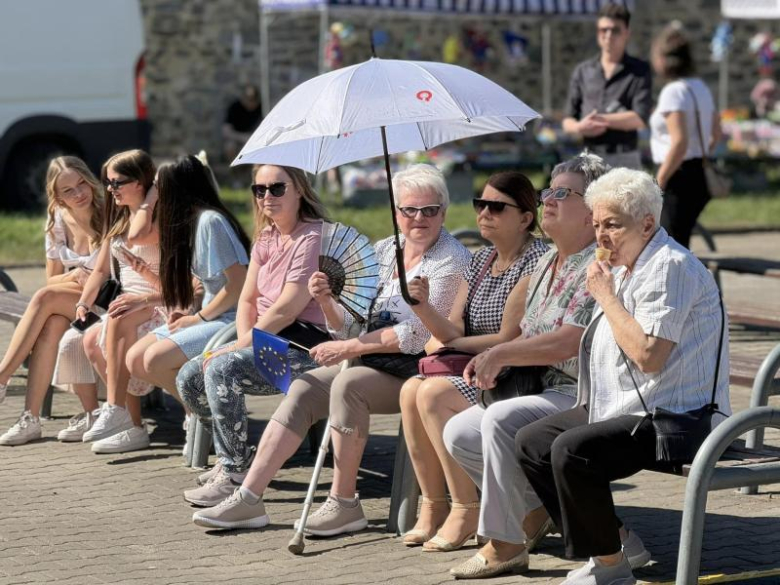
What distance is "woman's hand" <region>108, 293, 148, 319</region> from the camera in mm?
6934

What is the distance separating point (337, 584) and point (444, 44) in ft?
66.7

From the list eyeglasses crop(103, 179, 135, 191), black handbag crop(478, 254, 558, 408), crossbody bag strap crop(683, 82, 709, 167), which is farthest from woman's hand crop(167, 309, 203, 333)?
crossbody bag strap crop(683, 82, 709, 167)

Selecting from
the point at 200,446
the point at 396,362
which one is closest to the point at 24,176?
the point at 200,446

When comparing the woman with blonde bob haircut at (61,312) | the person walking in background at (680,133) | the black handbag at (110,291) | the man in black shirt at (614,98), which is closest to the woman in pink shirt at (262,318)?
the black handbag at (110,291)

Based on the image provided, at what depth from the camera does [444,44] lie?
80.9 feet

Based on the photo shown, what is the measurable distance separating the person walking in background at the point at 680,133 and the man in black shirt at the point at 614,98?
0.45ft

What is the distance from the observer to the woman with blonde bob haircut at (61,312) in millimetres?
7195

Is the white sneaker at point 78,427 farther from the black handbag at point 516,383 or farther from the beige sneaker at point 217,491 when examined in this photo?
the black handbag at point 516,383

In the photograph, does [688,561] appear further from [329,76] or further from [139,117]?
[139,117]

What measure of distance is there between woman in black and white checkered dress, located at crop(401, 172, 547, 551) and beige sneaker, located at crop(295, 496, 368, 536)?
25cm

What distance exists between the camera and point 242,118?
69.6 feet

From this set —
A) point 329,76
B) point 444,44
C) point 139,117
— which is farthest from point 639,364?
point 444,44

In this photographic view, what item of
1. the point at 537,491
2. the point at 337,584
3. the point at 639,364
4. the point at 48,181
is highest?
the point at 48,181

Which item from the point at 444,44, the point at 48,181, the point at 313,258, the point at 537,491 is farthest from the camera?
the point at 444,44
